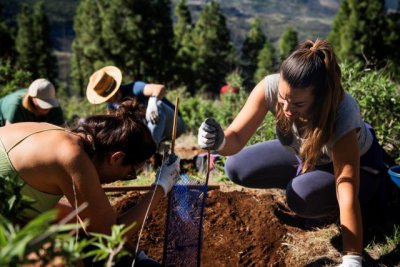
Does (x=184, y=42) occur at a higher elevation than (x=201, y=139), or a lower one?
lower

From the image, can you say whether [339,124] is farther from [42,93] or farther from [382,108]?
[42,93]

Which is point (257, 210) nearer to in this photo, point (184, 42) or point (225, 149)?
point (225, 149)

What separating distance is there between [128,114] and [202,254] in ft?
3.28

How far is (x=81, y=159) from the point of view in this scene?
5.33ft

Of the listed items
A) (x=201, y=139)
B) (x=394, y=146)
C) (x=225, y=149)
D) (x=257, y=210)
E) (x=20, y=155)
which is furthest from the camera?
(x=394, y=146)

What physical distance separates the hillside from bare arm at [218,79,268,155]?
110750 millimetres

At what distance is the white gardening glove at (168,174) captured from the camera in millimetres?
1979

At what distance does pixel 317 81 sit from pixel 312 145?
12.8 inches

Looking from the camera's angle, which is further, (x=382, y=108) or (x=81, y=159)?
(x=382, y=108)

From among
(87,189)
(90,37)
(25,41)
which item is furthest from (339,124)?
(25,41)

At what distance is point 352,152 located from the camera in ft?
6.60

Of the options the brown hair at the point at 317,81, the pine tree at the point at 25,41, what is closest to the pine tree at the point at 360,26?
the brown hair at the point at 317,81

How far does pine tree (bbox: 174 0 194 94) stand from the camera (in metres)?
23.2

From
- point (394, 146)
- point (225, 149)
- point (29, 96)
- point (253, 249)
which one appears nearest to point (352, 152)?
point (225, 149)
